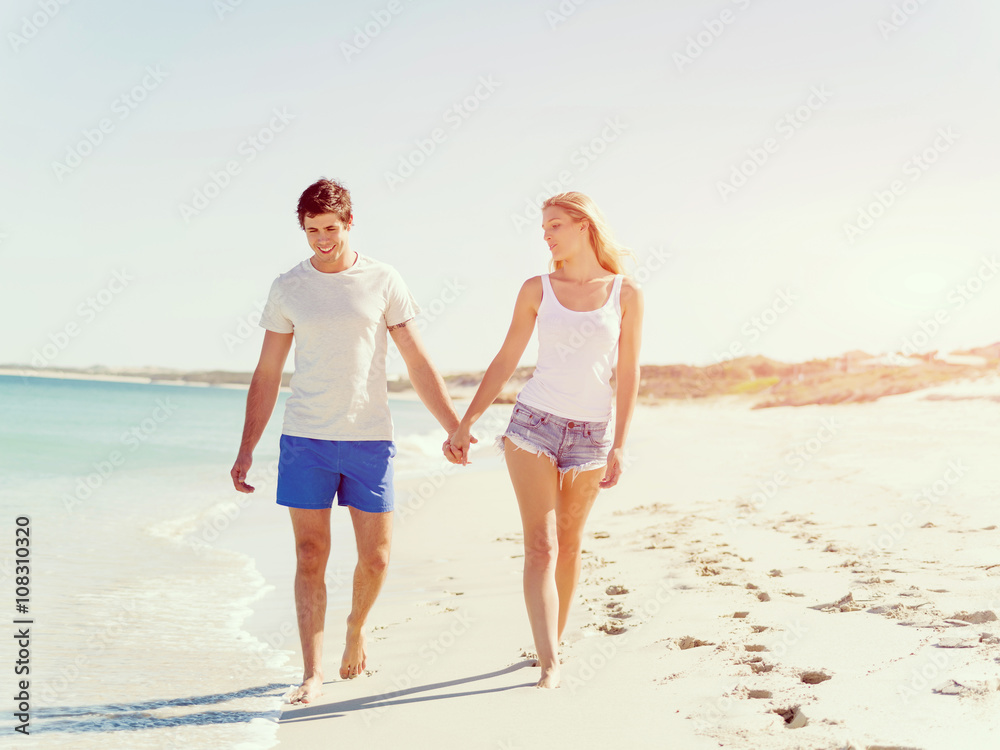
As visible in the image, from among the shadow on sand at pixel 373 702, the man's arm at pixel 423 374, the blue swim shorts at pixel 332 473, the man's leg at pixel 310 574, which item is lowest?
the shadow on sand at pixel 373 702

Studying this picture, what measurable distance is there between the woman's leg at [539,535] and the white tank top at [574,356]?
237 millimetres

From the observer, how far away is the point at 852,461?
10.3m

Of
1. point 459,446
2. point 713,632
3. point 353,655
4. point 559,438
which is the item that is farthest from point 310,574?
point 713,632

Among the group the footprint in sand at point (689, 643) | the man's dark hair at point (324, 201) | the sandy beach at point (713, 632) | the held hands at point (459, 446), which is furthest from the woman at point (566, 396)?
the man's dark hair at point (324, 201)

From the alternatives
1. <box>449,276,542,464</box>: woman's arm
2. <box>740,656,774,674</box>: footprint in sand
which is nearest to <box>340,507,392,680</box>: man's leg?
<box>449,276,542,464</box>: woman's arm

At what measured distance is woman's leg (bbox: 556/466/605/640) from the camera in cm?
336

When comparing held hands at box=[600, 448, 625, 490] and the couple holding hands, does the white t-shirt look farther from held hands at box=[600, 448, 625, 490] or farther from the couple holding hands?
held hands at box=[600, 448, 625, 490]

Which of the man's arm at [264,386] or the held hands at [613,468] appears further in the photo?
the man's arm at [264,386]

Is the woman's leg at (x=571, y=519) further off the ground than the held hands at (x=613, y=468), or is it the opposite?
the held hands at (x=613, y=468)

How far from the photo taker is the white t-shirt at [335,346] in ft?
11.2

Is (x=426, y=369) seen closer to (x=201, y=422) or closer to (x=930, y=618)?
(x=930, y=618)

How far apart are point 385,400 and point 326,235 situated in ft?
2.47

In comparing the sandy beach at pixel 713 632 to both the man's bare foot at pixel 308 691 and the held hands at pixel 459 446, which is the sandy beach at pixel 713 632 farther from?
the held hands at pixel 459 446

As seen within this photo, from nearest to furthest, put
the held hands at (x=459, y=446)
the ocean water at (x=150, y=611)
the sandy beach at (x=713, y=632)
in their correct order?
the sandy beach at (x=713, y=632) → the ocean water at (x=150, y=611) → the held hands at (x=459, y=446)
